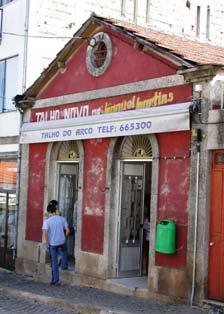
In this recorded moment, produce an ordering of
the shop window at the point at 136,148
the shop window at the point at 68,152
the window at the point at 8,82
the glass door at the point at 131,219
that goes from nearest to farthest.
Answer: the shop window at the point at 136,148 → the glass door at the point at 131,219 → the shop window at the point at 68,152 → the window at the point at 8,82

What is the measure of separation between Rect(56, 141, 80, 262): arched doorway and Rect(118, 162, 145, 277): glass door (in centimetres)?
190

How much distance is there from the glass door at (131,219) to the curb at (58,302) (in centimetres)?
202

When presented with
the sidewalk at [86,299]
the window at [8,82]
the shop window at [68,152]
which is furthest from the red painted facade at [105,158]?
the window at [8,82]

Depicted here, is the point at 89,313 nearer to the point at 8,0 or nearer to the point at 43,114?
the point at 43,114

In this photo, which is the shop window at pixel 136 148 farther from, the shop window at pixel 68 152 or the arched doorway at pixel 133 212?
the shop window at pixel 68 152

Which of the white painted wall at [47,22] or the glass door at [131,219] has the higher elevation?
the white painted wall at [47,22]

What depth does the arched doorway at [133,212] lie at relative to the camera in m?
13.4

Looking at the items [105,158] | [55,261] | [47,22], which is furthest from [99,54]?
[55,261]

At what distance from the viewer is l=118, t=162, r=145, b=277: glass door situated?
44.4 ft

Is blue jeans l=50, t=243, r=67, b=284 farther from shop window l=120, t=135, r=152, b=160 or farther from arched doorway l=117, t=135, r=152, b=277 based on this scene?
shop window l=120, t=135, r=152, b=160

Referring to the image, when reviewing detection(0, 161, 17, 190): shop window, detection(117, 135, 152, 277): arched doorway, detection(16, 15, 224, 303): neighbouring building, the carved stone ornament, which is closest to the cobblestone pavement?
detection(16, 15, 224, 303): neighbouring building

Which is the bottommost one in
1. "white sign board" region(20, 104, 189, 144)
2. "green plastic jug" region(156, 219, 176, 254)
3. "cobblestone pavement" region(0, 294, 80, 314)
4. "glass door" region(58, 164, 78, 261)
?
"cobblestone pavement" region(0, 294, 80, 314)

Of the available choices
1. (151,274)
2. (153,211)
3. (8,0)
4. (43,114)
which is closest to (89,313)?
(151,274)

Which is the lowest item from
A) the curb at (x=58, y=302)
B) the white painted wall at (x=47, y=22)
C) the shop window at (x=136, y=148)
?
the curb at (x=58, y=302)
